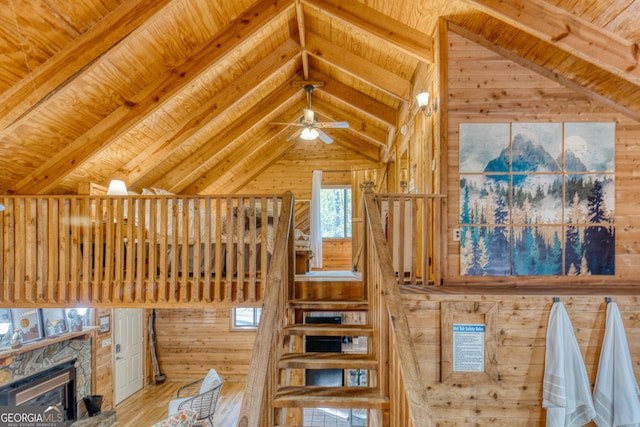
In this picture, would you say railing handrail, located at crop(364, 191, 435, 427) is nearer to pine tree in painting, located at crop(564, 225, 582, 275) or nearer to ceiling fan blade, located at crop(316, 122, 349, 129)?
pine tree in painting, located at crop(564, 225, 582, 275)

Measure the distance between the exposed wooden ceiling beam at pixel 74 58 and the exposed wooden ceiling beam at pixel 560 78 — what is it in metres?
2.90

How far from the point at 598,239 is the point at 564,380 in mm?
1520

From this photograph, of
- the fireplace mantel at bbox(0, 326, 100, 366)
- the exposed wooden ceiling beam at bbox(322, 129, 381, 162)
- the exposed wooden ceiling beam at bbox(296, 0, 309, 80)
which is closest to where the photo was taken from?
the exposed wooden ceiling beam at bbox(296, 0, 309, 80)

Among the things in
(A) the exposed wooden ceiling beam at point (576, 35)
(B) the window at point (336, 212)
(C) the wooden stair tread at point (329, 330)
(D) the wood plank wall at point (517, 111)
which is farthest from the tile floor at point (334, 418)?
(A) the exposed wooden ceiling beam at point (576, 35)

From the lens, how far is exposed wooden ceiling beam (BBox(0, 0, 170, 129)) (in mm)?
3078

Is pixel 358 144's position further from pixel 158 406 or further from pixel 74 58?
pixel 158 406

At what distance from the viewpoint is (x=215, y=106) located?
5133mm

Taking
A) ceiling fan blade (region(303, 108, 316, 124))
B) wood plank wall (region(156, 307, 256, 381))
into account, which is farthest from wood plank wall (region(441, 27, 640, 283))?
wood plank wall (region(156, 307, 256, 381))

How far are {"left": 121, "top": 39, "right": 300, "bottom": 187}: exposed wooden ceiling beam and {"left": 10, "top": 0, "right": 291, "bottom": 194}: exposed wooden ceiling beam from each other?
99cm

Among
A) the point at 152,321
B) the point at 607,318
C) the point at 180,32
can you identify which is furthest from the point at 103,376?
the point at 607,318

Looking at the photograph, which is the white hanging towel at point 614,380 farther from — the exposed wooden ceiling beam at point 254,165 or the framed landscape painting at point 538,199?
the exposed wooden ceiling beam at point 254,165

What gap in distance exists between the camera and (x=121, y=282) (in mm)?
3801

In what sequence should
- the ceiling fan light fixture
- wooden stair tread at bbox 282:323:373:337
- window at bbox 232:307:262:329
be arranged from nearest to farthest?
wooden stair tread at bbox 282:323:373:337
the ceiling fan light fixture
window at bbox 232:307:262:329

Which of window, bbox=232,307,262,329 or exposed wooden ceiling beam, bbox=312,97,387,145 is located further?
window, bbox=232,307,262,329
